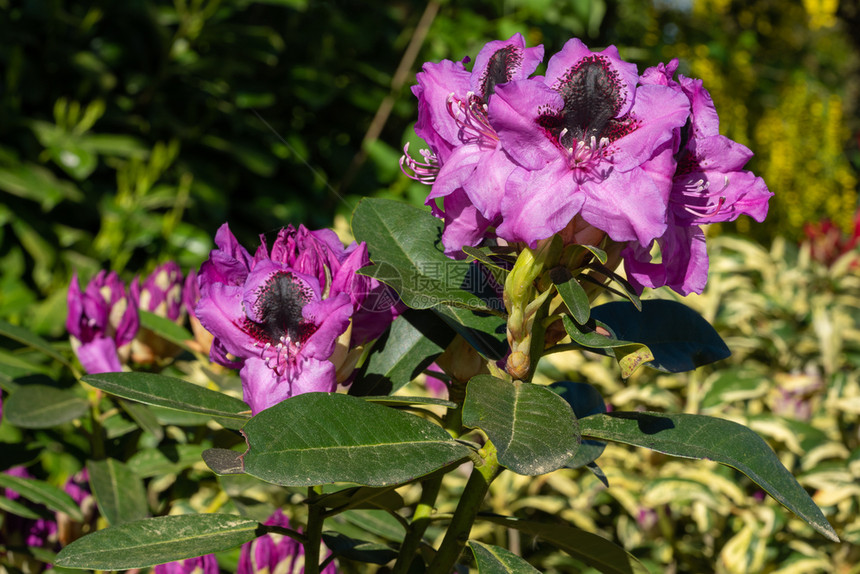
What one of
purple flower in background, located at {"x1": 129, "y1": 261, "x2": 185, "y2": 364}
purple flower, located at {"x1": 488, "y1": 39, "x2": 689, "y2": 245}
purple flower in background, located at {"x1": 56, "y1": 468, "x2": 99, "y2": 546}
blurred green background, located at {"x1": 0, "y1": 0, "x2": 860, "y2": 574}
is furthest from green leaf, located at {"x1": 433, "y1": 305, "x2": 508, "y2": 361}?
blurred green background, located at {"x1": 0, "y1": 0, "x2": 860, "y2": 574}

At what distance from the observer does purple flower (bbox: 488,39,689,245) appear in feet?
1.82

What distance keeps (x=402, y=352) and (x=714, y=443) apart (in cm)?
28

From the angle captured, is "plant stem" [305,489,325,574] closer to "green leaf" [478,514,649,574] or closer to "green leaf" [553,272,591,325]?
"green leaf" [478,514,649,574]

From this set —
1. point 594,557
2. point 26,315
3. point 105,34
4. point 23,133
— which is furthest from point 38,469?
point 105,34

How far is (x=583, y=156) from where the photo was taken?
0.58 metres

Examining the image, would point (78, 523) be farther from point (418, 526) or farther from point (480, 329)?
point (480, 329)

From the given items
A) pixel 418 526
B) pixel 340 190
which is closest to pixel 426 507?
pixel 418 526

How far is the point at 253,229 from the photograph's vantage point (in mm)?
2758

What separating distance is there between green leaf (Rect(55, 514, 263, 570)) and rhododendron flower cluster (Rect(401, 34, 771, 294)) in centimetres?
32

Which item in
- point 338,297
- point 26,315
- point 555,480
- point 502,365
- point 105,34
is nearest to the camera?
point 338,297

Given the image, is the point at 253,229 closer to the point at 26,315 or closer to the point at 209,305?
the point at 26,315

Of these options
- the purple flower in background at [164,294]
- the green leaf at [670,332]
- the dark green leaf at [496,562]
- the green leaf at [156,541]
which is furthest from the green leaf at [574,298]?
the purple flower in background at [164,294]

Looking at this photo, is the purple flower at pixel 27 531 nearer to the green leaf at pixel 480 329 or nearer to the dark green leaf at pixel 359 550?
the dark green leaf at pixel 359 550

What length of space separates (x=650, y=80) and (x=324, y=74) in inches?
88.2
